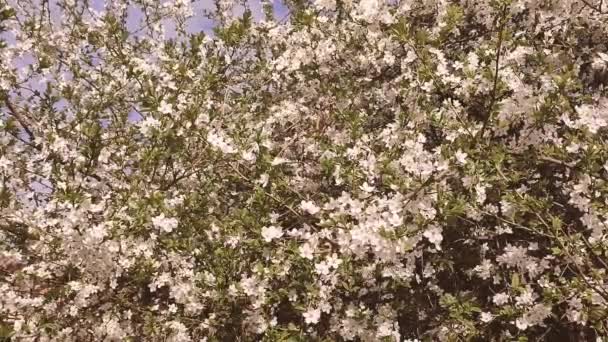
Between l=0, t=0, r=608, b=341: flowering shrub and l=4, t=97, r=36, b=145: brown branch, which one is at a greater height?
l=4, t=97, r=36, b=145: brown branch

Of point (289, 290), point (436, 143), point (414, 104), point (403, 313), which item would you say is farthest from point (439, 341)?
point (414, 104)

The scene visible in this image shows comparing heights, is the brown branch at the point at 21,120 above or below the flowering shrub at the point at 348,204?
above

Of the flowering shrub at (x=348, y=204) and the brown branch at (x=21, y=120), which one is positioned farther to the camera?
the brown branch at (x=21, y=120)

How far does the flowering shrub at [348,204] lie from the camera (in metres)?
3.62

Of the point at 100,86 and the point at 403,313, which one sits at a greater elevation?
the point at 100,86

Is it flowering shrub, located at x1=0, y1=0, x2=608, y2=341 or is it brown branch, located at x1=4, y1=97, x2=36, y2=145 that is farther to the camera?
brown branch, located at x1=4, y1=97, x2=36, y2=145

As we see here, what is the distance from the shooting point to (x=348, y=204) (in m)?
3.90

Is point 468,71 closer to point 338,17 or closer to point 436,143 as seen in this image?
point 436,143

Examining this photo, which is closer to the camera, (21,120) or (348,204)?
(348,204)

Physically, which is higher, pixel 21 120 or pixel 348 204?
pixel 21 120

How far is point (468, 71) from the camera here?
409 cm

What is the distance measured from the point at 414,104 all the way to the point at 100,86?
9.74 feet

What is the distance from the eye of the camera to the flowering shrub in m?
3.62

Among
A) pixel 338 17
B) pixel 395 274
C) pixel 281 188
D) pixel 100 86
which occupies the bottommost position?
pixel 395 274
